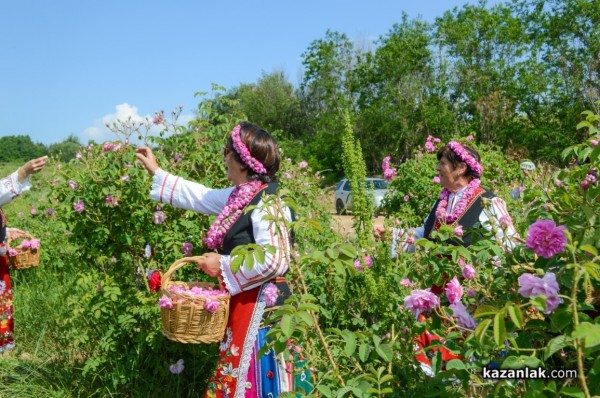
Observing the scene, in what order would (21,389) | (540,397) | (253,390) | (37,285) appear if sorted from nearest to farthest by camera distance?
(540,397), (253,390), (21,389), (37,285)

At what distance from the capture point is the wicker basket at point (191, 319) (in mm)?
2014

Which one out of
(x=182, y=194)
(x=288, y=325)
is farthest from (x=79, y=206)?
(x=288, y=325)

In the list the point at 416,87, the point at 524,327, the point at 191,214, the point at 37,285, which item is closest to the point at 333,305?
the point at 191,214

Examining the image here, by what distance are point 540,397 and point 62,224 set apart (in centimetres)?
256

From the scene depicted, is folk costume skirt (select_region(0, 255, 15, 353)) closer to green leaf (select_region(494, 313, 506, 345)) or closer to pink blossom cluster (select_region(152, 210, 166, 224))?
pink blossom cluster (select_region(152, 210, 166, 224))

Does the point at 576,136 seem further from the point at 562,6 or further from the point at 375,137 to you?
the point at 375,137

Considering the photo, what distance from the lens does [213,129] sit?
305cm

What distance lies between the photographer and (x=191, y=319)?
2.03 metres

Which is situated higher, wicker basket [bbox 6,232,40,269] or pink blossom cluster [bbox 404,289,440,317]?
wicker basket [bbox 6,232,40,269]

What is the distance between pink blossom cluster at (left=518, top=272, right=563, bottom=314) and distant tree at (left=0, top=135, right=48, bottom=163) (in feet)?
150

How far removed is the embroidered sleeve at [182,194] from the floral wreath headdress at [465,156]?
133 centimetres

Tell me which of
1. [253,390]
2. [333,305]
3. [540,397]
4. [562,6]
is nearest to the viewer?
[540,397]

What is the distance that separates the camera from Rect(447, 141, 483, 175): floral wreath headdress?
9.97 ft

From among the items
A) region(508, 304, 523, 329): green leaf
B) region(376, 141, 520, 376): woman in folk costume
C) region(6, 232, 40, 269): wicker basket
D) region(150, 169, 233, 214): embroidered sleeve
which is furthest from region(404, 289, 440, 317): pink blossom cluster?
region(6, 232, 40, 269): wicker basket
